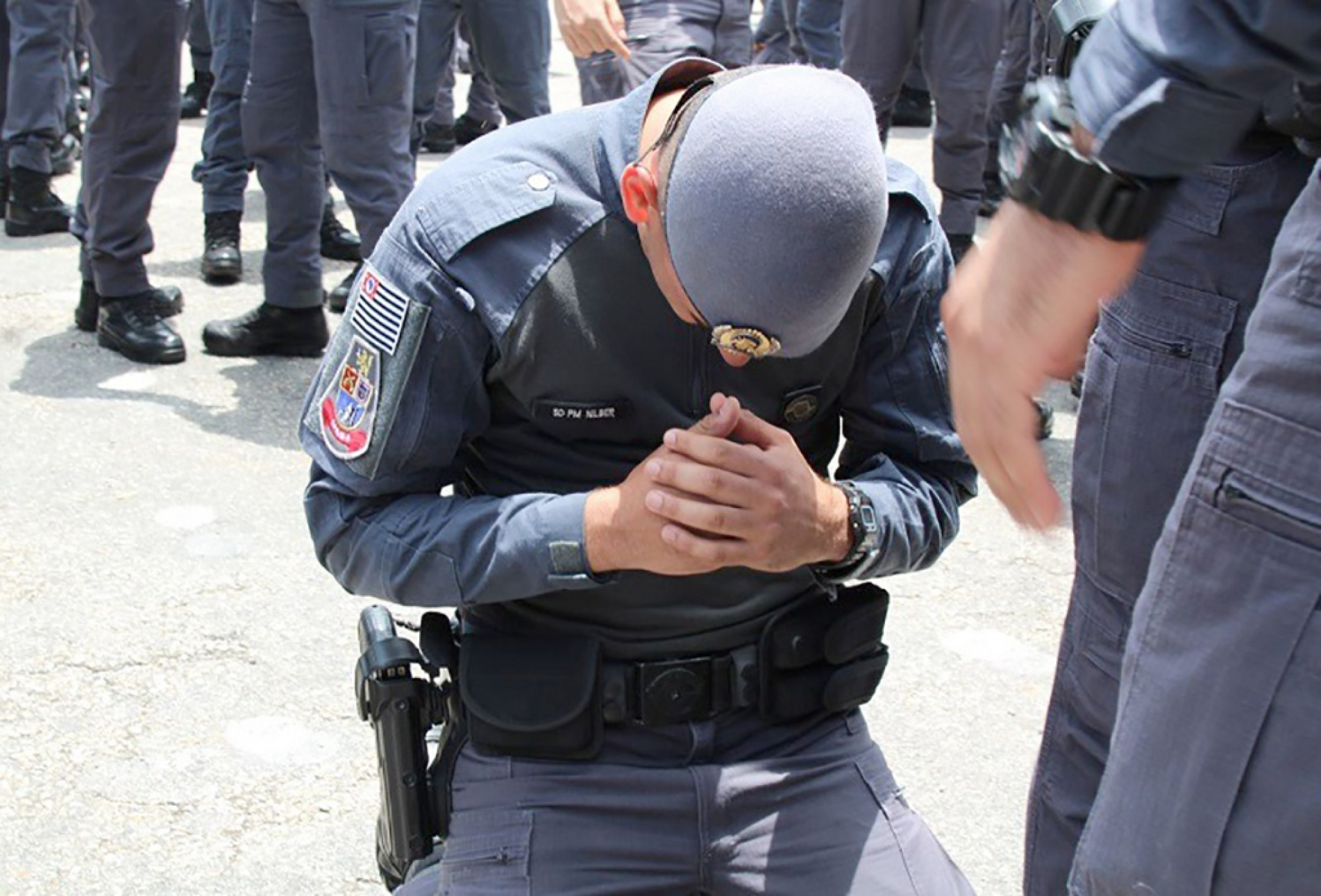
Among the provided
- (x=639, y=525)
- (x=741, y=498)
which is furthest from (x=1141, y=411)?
(x=639, y=525)

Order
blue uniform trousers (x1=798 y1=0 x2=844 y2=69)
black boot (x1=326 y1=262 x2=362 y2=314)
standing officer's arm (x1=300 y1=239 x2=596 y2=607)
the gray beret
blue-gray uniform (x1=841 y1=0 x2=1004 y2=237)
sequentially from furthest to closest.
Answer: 1. blue uniform trousers (x1=798 y1=0 x2=844 y2=69)
2. black boot (x1=326 y1=262 x2=362 y2=314)
3. blue-gray uniform (x1=841 y1=0 x2=1004 y2=237)
4. standing officer's arm (x1=300 y1=239 x2=596 y2=607)
5. the gray beret

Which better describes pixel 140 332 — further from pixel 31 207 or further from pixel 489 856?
pixel 489 856

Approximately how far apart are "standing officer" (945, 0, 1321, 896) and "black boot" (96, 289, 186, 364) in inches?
146

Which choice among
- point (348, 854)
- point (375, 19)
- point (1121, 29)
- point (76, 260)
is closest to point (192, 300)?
point (76, 260)

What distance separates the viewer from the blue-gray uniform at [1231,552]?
44.0 inches

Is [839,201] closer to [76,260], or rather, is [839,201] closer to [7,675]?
[7,675]

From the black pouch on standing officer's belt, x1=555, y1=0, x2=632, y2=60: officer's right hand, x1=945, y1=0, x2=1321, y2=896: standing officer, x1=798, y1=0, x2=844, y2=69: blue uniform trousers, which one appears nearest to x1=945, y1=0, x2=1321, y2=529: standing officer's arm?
x1=945, y1=0, x2=1321, y2=896: standing officer

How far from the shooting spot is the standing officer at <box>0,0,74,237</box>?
587 centimetres

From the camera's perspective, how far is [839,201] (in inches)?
61.4

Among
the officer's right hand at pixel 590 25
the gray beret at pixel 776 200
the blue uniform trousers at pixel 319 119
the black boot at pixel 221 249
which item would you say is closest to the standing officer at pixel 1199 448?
the gray beret at pixel 776 200

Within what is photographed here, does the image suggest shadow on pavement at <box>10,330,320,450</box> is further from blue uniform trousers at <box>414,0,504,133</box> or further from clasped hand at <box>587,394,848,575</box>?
clasped hand at <box>587,394,848,575</box>

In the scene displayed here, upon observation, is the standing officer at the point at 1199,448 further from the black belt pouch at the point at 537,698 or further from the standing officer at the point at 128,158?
the standing officer at the point at 128,158

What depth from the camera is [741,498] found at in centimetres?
167

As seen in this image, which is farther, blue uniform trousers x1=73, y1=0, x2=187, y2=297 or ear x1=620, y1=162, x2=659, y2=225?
blue uniform trousers x1=73, y1=0, x2=187, y2=297
